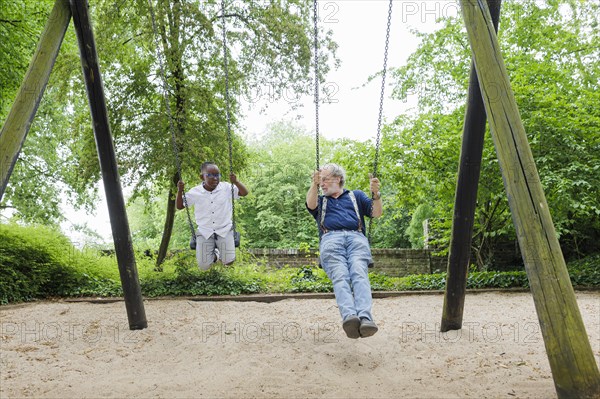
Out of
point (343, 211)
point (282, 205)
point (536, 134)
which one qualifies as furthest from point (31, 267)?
point (282, 205)

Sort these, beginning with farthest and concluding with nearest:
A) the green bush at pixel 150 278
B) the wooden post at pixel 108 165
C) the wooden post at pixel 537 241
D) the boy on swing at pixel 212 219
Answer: the green bush at pixel 150 278 < the boy on swing at pixel 212 219 < the wooden post at pixel 108 165 < the wooden post at pixel 537 241

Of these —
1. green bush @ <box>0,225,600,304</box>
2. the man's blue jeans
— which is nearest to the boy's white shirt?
green bush @ <box>0,225,600,304</box>

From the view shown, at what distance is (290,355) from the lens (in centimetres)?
412

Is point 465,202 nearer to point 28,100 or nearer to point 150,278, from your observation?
point 28,100

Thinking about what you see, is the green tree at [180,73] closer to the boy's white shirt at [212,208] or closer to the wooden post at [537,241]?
the boy's white shirt at [212,208]

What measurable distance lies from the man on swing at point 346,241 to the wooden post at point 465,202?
746 millimetres

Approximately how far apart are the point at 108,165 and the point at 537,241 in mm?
3775

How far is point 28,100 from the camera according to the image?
136 inches

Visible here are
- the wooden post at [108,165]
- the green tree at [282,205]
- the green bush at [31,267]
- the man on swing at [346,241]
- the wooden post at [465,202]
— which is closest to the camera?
the man on swing at [346,241]

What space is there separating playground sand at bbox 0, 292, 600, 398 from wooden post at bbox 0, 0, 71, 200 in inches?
62.1

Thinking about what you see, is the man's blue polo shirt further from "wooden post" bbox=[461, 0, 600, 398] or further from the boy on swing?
the boy on swing

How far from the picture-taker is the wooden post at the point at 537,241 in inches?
101

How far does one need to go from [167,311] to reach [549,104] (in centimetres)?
681

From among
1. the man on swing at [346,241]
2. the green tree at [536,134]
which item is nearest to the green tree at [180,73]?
the green tree at [536,134]
